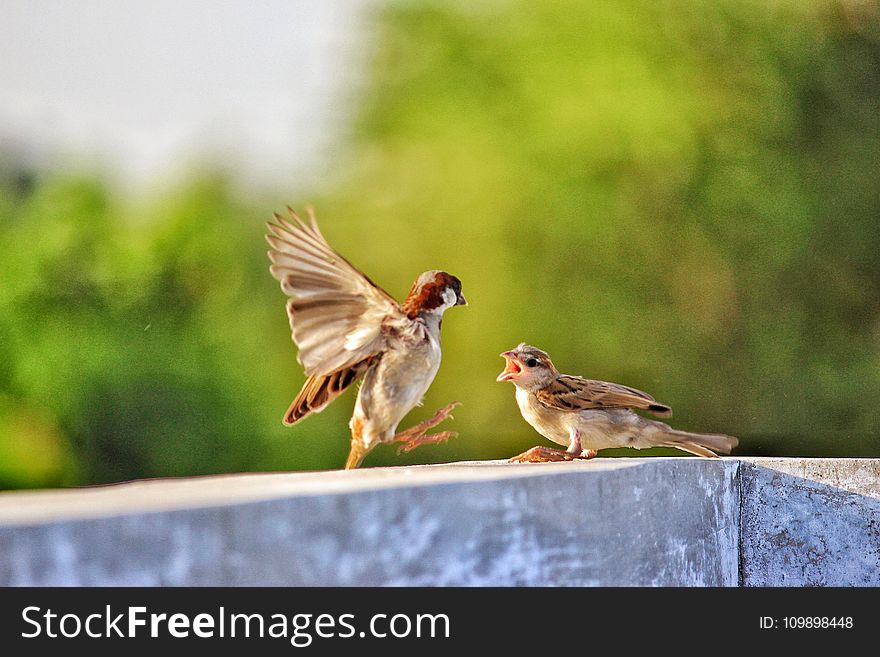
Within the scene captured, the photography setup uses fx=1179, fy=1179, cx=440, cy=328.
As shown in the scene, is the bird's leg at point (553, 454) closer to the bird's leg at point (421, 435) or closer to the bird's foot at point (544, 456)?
the bird's foot at point (544, 456)

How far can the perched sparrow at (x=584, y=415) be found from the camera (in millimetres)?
3498

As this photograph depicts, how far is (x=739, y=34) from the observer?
28.2 feet

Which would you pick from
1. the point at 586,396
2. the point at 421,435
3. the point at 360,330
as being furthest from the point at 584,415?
the point at 360,330

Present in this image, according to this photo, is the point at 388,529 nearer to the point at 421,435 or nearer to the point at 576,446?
the point at 421,435

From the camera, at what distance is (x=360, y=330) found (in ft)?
10.8

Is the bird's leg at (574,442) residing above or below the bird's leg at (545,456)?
above

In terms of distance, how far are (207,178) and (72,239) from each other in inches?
40.7

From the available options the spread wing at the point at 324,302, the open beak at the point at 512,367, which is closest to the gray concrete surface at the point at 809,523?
the open beak at the point at 512,367

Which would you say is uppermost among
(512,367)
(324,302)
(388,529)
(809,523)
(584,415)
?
(324,302)

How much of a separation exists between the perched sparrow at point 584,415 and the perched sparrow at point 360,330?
0.39 m

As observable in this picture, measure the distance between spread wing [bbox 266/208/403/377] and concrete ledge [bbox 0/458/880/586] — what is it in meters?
0.81

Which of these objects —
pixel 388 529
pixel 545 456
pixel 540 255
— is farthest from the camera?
pixel 540 255

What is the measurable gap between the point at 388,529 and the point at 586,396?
5.23 feet

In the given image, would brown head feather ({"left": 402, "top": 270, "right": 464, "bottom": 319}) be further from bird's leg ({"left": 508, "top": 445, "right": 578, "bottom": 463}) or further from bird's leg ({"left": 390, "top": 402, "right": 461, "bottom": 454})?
bird's leg ({"left": 508, "top": 445, "right": 578, "bottom": 463})
